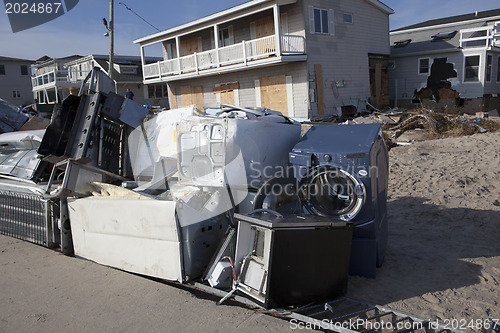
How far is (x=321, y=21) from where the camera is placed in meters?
18.0

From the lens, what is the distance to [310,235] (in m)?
3.03

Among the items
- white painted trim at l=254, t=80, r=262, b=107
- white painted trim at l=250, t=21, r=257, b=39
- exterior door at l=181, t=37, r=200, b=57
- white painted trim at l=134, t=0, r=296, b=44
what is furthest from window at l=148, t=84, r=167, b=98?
white painted trim at l=254, t=80, r=262, b=107

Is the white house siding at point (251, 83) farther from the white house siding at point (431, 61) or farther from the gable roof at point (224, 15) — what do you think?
the white house siding at point (431, 61)

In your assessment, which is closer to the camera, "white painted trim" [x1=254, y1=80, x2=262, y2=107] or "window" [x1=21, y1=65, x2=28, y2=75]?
"white painted trim" [x1=254, y1=80, x2=262, y2=107]

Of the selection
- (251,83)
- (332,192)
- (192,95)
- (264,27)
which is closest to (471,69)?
(264,27)

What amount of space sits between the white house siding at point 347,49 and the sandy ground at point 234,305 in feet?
42.2

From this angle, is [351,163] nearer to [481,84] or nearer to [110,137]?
[110,137]

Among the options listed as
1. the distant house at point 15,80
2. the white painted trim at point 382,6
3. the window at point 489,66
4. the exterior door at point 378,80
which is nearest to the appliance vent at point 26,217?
the exterior door at point 378,80

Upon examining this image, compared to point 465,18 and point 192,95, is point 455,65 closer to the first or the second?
point 465,18

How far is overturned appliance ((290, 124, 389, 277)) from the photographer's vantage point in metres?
3.56

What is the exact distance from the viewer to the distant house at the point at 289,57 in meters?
17.2

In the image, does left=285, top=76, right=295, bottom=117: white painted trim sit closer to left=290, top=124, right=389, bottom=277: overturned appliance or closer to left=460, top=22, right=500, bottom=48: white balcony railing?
left=460, top=22, right=500, bottom=48: white balcony railing

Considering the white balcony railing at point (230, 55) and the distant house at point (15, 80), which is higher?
the distant house at point (15, 80)

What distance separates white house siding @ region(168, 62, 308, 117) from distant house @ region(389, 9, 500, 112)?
7.57 m
